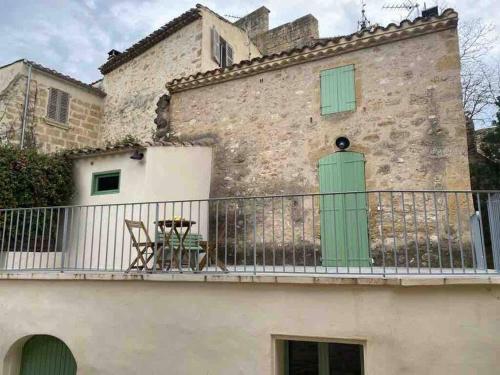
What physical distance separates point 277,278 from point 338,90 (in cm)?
567

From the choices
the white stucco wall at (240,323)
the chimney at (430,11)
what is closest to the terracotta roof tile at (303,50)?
the chimney at (430,11)

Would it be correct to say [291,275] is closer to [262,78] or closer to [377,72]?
[377,72]

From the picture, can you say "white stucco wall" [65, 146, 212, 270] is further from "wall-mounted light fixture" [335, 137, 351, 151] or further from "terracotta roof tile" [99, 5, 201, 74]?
"terracotta roof tile" [99, 5, 201, 74]

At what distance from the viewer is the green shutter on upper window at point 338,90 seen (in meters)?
8.98

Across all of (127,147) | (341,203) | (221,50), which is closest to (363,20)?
(221,50)

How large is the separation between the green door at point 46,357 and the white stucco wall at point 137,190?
210cm

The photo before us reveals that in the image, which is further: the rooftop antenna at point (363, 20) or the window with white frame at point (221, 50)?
the rooftop antenna at point (363, 20)

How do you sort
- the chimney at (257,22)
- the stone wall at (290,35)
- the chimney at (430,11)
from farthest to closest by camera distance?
the chimney at (257,22) → the stone wall at (290,35) → the chimney at (430,11)

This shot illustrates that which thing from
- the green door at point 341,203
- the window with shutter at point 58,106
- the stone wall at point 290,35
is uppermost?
the stone wall at point 290,35

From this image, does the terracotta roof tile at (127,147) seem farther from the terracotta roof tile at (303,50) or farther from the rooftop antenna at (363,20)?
the rooftop antenna at (363,20)

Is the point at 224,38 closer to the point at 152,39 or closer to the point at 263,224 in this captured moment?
the point at 152,39

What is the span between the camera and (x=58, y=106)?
1459cm

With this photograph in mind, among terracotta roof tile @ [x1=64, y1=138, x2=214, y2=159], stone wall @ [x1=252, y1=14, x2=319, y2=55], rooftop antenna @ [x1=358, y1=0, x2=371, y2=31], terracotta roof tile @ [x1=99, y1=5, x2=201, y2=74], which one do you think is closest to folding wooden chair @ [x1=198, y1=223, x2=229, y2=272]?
terracotta roof tile @ [x1=64, y1=138, x2=214, y2=159]

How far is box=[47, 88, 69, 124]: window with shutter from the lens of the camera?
14375 mm
